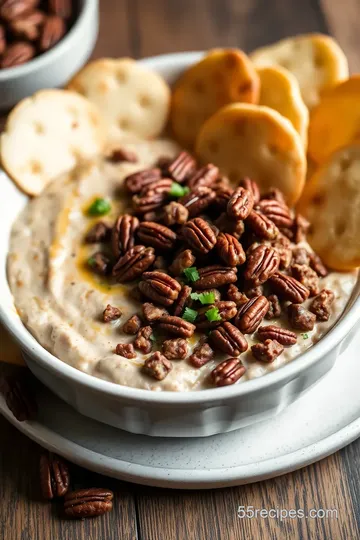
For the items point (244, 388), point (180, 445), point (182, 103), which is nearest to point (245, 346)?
point (244, 388)

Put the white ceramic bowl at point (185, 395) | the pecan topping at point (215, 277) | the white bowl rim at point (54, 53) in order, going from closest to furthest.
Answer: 1. the white ceramic bowl at point (185, 395)
2. the pecan topping at point (215, 277)
3. the white bowl rim at point (54, 53)

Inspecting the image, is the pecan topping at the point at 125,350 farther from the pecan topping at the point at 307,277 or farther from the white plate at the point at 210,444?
the pecan topping at the point at 307,277

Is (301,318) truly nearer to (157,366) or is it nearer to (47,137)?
(157,366)

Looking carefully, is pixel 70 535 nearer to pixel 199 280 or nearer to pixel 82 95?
pixel 199 280

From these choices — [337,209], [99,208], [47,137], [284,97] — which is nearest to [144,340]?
[99,208]

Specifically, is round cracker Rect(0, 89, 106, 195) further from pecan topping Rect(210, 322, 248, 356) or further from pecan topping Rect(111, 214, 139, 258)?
pecan topping Rect(210, 322, 248, 356)

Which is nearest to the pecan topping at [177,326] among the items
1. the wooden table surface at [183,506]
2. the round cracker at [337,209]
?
the wooden table surface at [183,506]
